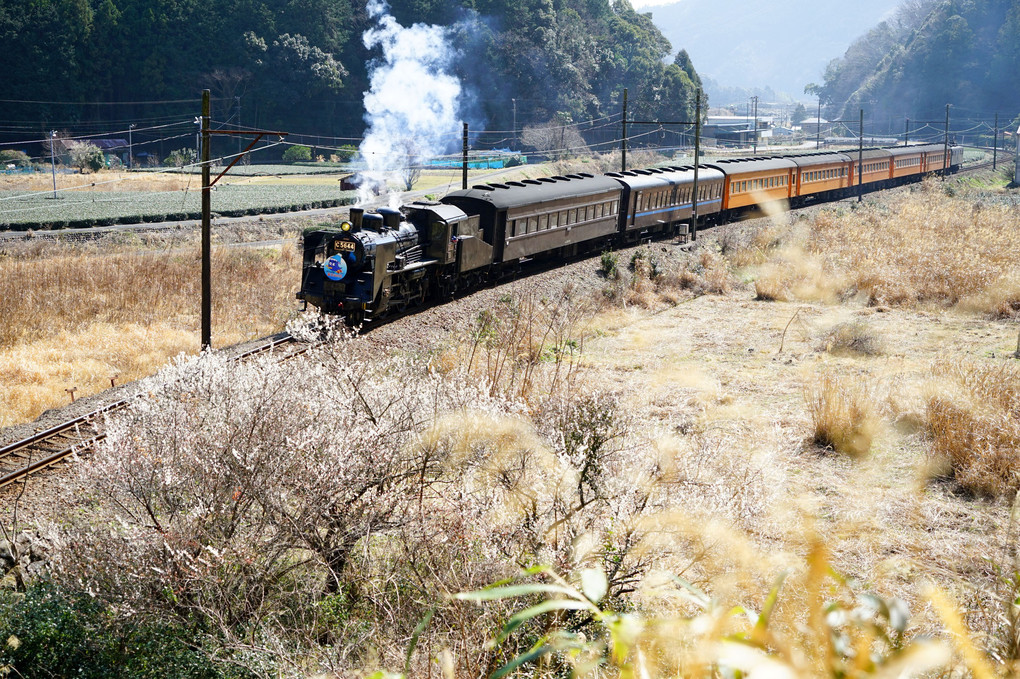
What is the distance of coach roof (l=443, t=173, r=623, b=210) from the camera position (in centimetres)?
2569

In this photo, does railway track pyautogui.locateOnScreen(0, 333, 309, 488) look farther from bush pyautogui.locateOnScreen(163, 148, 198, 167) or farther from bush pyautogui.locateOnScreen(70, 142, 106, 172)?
bush pyautogui.locateOnScreen(163, 148, 198, 167)

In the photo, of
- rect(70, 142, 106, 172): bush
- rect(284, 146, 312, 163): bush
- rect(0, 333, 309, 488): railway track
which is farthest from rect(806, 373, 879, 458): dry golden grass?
rect(284, 146, 312, 163): bush

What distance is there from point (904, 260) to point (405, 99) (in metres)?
48.8

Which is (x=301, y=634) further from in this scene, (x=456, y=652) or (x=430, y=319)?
(x=430, y=319)

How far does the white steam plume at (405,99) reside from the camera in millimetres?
64188

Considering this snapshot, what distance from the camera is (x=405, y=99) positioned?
70.4 m

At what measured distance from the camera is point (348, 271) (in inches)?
816

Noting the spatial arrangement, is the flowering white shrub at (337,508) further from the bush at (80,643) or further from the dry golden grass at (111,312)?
the dry golden grass at (111,312)

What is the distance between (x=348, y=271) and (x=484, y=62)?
282ft

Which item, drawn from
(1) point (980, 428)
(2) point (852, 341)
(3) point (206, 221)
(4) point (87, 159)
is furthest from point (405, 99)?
(1) point (980, 428)

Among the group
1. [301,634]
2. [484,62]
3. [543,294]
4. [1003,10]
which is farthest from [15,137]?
[1003,10]

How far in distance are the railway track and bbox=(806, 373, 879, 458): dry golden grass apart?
948 centimetres

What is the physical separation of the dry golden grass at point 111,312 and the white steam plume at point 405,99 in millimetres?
17655

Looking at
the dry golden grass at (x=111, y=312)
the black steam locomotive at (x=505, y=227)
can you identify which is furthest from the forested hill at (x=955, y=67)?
the dry golden grass at (x=111, y=312)
